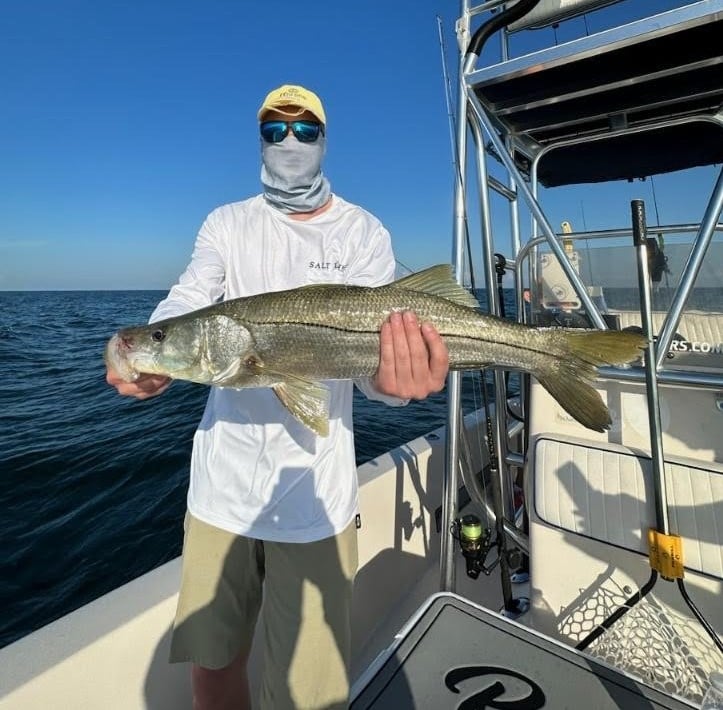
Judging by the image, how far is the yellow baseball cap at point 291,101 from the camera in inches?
103

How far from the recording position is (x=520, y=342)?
8.11ft

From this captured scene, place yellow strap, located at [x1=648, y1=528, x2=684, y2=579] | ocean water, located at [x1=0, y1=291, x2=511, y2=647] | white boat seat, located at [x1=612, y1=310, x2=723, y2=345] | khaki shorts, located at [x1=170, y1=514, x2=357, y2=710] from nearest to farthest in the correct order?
khaki shorts, located at [x1=170, y1=514, x2=357, y2=710] → yellow strap, located at [x1=648, y1=528, x2=684, y2=579] → white boat seat, located at [x1=612, y1=310, x2=723, y2=345] → ocean water, located at [x1=0, y1=291, x2=511, y2=647]

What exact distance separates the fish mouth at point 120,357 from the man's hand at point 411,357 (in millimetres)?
1349

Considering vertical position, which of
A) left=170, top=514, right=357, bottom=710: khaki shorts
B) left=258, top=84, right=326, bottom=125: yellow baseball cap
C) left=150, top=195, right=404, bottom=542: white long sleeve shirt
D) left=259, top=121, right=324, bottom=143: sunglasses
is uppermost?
left=258, top=84, right=326, bottom=125: yellow baseball cap

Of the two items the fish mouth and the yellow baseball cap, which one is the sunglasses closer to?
the yellow baseball cap

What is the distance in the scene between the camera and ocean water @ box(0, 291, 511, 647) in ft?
16.9

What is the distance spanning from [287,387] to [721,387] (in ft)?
8.15

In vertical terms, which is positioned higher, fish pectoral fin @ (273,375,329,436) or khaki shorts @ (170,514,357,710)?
fish pectoral fin @ (273,375,329,436)

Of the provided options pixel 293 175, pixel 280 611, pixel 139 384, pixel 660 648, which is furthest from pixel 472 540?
pixel 293 175

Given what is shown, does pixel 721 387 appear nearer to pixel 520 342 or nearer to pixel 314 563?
pixel 520 342

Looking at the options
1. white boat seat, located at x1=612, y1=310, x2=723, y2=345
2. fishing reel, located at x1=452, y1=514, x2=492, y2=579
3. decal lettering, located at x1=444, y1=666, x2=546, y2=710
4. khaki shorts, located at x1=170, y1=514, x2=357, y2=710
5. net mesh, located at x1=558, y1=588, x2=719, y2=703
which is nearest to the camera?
decal lettering, located at x1=444, y1=666, x2=546, y2=710

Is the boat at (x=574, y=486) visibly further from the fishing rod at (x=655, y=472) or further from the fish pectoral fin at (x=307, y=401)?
the fish pectoral fin at (x=307, y=401)

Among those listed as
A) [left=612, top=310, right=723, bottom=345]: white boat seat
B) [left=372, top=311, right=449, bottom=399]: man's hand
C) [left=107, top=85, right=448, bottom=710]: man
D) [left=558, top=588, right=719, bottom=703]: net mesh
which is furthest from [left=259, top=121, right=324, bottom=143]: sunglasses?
[left=558, top=588, right=719, bottom=703]: net mesh

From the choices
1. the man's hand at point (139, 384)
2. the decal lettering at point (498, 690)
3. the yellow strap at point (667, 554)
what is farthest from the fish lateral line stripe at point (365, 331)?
the decal lettering at point (498, 690)
